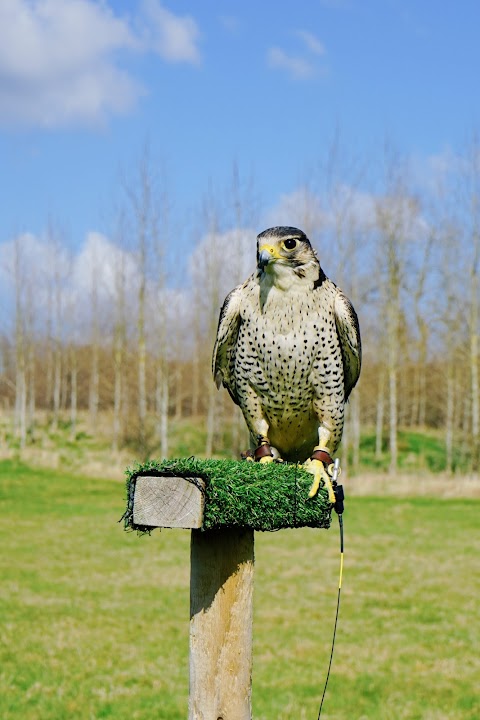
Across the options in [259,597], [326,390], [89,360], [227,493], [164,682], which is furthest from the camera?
[89,360]

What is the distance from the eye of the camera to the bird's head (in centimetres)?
259

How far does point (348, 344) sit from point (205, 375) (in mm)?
32387

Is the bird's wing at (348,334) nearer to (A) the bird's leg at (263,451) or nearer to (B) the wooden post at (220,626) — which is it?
(A) the bird's leg at (263,451)

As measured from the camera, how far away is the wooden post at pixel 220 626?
249 cm

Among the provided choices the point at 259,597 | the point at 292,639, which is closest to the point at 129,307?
the point at 259,597

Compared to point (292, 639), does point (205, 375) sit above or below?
above

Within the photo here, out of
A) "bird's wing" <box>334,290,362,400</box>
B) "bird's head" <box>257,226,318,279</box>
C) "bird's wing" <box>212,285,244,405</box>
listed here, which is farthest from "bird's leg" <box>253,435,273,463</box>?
"bird's head" <box>257,226,318,279</box>

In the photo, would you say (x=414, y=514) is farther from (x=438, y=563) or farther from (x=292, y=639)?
(x=292, y=639)

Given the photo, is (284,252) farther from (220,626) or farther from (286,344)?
(220,626)

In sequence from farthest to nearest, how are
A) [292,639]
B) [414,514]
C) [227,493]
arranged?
[414,514] → [292,639] → [227,493]

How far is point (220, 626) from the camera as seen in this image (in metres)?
2.52

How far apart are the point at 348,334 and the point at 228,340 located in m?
0.46

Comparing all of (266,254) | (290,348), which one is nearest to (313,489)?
(290,348)

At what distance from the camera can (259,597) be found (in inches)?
389
